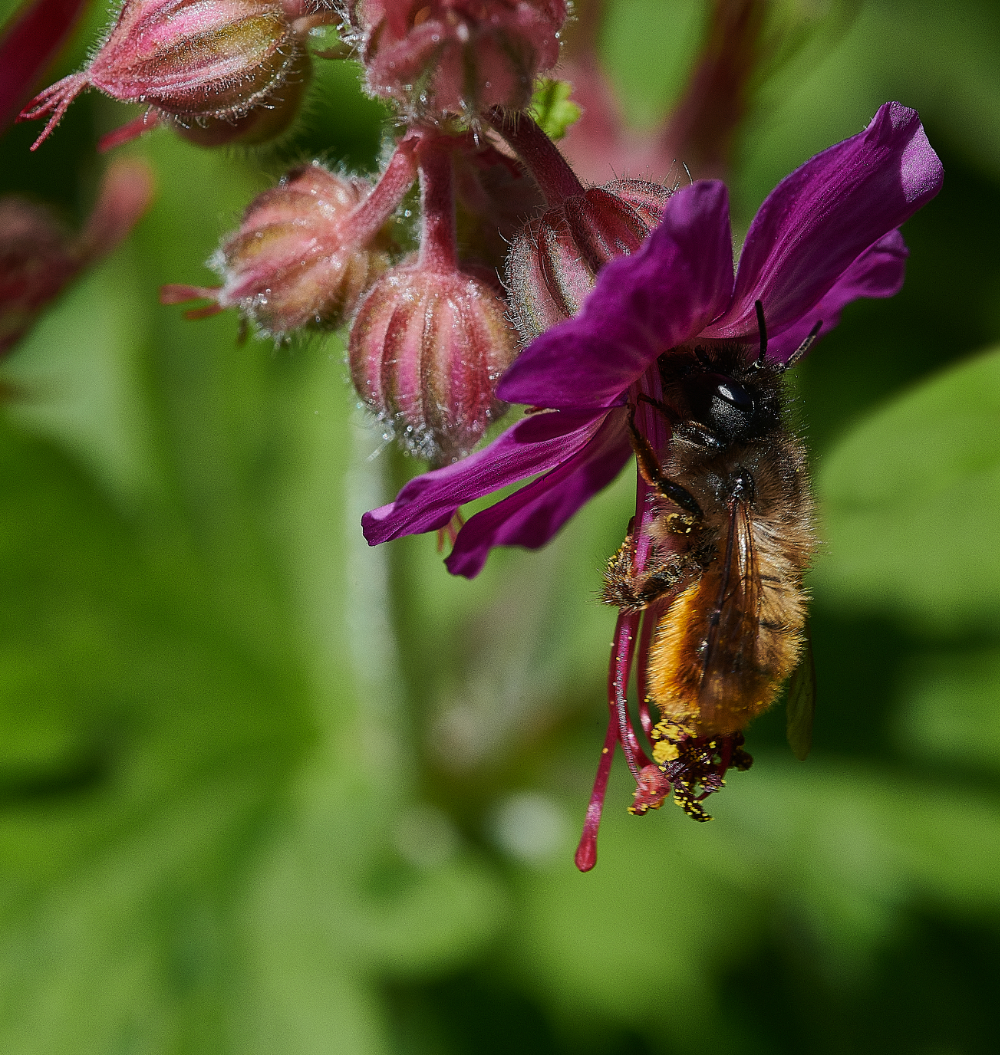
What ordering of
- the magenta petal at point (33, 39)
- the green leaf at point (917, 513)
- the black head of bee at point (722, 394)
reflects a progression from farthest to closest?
the green leaf at point (917, 513) < the magenta petal at point (33, 39) < the black head of bee at point (722, 394)

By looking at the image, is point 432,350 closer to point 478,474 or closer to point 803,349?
point 478,474

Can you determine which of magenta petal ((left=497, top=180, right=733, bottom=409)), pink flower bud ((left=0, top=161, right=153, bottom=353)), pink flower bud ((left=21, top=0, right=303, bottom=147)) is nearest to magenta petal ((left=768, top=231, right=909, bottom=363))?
magenta petal ((left=497, top=180, right=733, bottom=409))

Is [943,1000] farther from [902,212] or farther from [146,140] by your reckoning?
[146,140]

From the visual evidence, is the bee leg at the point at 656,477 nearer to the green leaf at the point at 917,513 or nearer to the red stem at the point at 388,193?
the red stem at the point at 388,193

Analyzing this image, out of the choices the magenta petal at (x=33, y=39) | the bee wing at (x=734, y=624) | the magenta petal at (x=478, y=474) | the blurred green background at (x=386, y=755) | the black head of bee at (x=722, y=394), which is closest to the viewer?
the magenta petal at (x=478, y=474)

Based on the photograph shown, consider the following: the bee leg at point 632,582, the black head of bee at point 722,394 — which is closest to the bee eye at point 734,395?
the black head of bee at point 722,394

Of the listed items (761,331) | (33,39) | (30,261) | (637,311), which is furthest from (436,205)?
(30,261)
